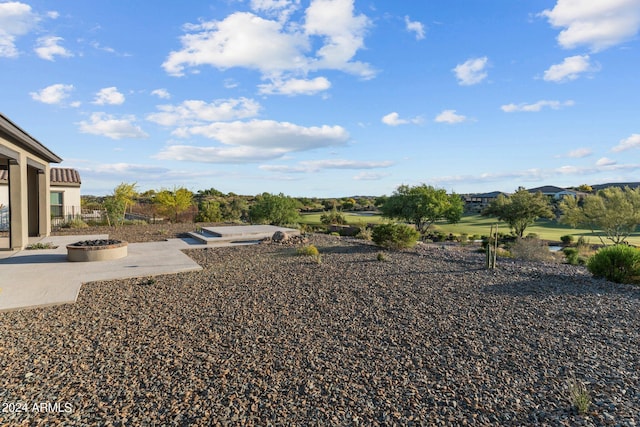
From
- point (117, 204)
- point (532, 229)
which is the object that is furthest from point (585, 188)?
point (117, 204)

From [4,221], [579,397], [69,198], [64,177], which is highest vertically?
[64,177]

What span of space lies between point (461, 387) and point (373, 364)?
940 mm

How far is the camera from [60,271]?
27.1 feet

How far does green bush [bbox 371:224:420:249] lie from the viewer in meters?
12.1

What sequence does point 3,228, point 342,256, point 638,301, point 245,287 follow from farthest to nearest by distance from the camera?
point 3,228
point 342,256
point 245,287
point 638,301

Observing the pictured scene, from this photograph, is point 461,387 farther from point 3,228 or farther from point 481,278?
point 3,228

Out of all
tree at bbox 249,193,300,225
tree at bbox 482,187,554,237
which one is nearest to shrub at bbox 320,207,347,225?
tree at bbox 249,193,300,225

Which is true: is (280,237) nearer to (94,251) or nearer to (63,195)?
(94,251)

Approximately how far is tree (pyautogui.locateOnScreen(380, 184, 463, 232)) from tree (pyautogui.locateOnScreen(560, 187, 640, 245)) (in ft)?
26.4

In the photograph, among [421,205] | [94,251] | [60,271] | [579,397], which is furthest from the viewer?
[421,205]

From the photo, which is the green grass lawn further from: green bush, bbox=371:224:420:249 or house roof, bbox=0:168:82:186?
house roof, bbox=0:168:82:186

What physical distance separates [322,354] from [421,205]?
23.6 metres

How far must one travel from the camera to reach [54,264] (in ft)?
29.8

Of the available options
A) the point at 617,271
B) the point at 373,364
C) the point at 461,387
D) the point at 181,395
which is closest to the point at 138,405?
the point at 181,395
